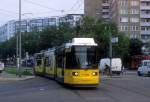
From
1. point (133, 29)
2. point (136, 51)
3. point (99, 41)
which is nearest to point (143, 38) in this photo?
point (133, 29)

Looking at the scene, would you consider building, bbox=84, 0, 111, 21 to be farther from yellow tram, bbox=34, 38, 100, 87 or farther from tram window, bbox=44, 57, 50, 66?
yellow tram, bbox=34, 38, 100, 87

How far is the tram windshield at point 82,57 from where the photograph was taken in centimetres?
3064

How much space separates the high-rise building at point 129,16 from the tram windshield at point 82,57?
107695 mm

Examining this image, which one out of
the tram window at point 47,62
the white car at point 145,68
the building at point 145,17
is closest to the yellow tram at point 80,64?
the tram window at point 47,62

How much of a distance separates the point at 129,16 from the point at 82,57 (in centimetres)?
10893

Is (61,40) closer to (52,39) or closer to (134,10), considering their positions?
(52,39)

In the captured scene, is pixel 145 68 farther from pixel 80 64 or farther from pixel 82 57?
pixel 80 64

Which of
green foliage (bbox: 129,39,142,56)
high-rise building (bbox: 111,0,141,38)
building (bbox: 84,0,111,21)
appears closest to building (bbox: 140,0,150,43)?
high-rise building (bbox: 111,0,141,38)

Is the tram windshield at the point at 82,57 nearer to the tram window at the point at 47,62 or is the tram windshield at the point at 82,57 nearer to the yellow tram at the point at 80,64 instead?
the yellow tram at the point at 80,64

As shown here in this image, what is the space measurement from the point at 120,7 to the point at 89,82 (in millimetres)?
109549

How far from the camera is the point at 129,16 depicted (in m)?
138

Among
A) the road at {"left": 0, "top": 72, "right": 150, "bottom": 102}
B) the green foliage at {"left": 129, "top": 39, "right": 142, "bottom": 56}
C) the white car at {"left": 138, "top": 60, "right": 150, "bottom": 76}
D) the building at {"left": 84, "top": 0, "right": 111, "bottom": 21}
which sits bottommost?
the road at {"left": 0, "top": 72, "right": 150, "bottom": 102}

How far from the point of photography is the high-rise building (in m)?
139

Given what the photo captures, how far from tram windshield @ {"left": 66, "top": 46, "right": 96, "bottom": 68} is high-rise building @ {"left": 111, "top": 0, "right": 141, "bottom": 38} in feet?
353
